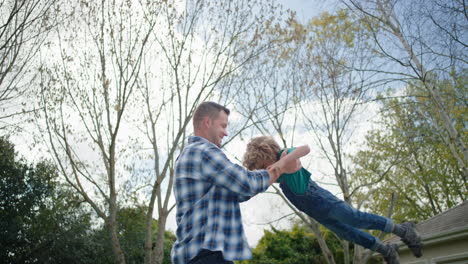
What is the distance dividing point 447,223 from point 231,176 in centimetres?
833

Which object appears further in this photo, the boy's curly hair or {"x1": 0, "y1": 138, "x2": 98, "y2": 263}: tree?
{"x1": 0, "y1": 138, "x2": 98, "y2": 263}: tree

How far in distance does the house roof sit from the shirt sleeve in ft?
22.2

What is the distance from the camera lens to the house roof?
7740mm

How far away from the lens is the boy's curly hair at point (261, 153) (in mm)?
3168

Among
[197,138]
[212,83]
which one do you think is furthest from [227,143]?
[197,138]

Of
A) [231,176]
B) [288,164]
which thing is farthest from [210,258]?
[288,164]

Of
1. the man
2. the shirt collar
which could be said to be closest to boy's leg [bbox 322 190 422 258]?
the man

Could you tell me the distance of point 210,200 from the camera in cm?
205

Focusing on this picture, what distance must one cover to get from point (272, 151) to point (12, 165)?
41.1 feet

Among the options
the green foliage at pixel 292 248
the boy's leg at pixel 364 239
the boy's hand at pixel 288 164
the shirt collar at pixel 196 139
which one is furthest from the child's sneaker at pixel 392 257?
the green foliage at pixel 292 248

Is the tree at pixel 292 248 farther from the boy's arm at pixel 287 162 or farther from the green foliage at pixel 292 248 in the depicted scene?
the boy's arm at pixel 287 162

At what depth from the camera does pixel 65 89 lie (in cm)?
1026

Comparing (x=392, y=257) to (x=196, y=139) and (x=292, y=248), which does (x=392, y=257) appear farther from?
(x=292, y=248)

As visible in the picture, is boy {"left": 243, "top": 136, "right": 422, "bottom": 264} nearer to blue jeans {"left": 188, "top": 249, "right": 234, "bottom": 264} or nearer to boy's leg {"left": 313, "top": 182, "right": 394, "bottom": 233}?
boy's leg {"left": 313, "top": 182, "right": 394, "bottom": 233}
